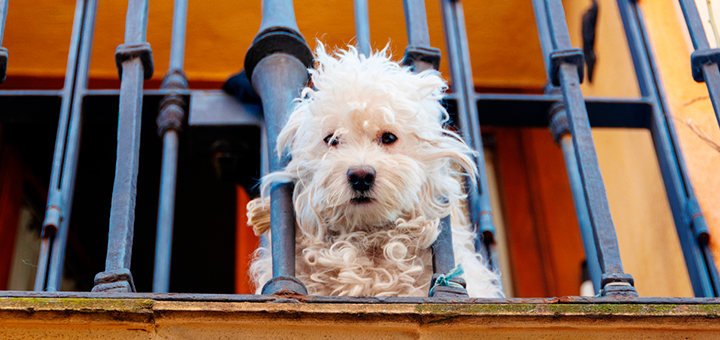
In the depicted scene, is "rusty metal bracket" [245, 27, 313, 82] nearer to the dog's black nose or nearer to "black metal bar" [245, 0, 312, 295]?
"black metal bar" [245, 0, 312, 295]

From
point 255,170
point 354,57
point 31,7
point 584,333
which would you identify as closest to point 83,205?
point 31,7

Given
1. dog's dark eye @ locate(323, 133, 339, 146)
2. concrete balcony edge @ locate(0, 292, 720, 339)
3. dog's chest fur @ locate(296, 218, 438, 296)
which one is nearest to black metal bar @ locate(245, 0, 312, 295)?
dog's dark eye @ locate(323, 133, 339, 146)

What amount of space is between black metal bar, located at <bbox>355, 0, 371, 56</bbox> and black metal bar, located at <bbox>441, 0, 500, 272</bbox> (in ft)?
1.15

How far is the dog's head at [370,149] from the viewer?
2.51m

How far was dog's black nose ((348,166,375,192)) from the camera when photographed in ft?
8.07

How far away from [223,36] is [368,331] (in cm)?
353

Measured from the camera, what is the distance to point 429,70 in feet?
8.95

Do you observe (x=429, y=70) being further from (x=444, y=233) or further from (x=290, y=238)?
(x=290, y=238)

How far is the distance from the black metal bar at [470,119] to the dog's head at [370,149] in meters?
0.06

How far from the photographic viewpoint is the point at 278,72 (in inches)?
103

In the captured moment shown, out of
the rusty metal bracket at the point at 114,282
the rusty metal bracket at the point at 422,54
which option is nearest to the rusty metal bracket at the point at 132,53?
the rusty metal bracket at the point at 114,282

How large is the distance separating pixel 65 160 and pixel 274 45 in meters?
0.81

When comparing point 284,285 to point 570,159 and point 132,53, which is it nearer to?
point 132,53

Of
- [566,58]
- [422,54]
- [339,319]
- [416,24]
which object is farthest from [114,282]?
[566,58]
